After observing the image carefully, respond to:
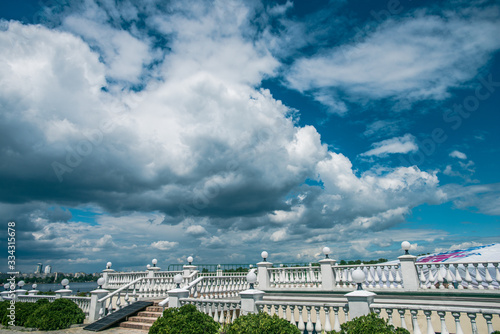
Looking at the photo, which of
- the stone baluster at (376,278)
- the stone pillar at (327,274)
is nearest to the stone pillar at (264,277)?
the stone pillar at (327,274)

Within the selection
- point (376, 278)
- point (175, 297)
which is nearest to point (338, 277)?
point (376, 278)

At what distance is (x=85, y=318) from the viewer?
17.2 metres

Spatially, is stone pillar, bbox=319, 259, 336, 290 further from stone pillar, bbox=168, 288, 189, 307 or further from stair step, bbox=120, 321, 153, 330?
stair step, bbox=120, 321, 153, 330

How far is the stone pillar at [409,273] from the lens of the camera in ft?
42.8

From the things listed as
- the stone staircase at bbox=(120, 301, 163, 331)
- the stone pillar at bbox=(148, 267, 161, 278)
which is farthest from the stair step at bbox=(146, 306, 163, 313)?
the stone pillar at bbox=(148, 267, 161, 278)

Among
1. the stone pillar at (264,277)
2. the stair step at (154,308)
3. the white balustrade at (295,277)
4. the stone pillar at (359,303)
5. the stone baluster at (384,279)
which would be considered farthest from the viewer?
the stone pillar at (264,277)

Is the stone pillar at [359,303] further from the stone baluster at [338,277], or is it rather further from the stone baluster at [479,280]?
the stone baluster at [338,277]

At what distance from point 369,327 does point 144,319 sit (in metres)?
12.0

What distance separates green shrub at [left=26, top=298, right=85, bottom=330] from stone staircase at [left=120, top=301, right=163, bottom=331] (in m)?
2.62

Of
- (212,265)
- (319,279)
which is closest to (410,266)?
(319,279)

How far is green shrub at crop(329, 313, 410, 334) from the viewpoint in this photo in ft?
23.2

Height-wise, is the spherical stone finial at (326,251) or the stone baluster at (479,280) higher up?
the spherical stone finial at (326,251)

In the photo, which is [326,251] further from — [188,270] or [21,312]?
[21,312]

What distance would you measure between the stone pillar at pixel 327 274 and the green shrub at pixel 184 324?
8.35 meters
